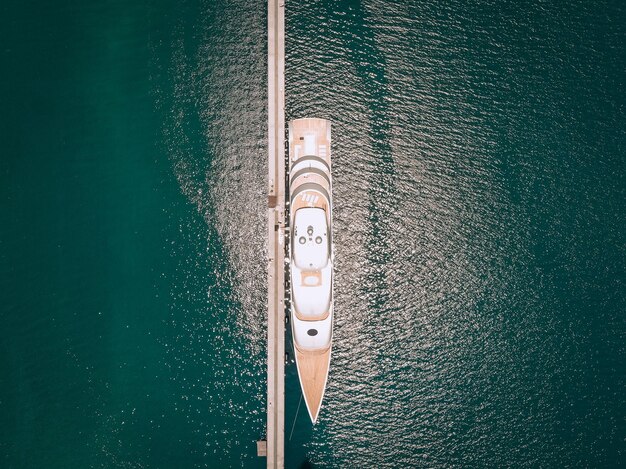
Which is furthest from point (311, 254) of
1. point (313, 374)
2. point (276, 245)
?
point (313, 374)

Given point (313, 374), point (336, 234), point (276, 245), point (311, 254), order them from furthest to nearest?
point (336, 234) < point (276, 245) < point (313, 374) < point (311, 254)

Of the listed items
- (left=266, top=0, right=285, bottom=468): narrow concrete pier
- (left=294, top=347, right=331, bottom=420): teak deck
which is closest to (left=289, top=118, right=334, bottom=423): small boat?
(left=294, top=347, right=331, bottom=420): teak deck

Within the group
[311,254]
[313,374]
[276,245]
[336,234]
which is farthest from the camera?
[336,234]

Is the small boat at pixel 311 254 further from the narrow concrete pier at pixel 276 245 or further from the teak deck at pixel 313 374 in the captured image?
the narrow concrete pier at pixel 276 245

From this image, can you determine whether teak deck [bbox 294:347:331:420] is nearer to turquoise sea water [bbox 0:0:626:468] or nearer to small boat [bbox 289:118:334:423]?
small boat [bbox 289:118:334:423]

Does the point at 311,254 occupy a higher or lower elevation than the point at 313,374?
higher

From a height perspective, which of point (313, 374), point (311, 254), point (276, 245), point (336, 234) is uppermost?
point (336, 234)

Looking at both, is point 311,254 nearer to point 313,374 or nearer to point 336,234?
point 336,234
